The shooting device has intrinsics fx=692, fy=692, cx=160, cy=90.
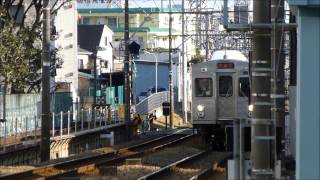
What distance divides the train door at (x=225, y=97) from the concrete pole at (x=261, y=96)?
1449 centimetres

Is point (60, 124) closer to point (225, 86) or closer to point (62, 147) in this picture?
point (62, 147)

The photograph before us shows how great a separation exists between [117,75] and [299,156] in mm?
52178

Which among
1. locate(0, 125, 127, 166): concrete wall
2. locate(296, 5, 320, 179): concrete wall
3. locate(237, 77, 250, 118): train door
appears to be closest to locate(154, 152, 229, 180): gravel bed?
locate(237, 77, 250, 118): train door

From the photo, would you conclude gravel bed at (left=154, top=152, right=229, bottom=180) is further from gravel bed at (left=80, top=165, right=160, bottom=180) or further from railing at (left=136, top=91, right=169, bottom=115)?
A: railing at (left=136, top=91, right=169, bottom=115)

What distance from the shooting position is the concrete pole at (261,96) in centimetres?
959

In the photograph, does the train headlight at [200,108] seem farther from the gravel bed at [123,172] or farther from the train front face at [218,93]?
the gravel bed at [123,172]

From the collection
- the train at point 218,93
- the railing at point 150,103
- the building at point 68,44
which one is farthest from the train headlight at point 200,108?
the building at point 68,44

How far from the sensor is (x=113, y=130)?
104 feet

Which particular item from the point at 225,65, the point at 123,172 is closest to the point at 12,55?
the point at 225,65

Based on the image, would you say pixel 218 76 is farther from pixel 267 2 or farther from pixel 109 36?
pixel 109 36

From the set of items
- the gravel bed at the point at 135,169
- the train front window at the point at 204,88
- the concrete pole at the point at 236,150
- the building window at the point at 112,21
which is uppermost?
the building window at the point at 112,21

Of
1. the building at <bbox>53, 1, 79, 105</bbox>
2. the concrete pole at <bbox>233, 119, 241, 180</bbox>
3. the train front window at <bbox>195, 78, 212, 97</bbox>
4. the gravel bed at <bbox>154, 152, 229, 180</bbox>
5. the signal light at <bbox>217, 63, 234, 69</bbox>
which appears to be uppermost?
the building at <bbox>53, 1, 79, 105</bbox>

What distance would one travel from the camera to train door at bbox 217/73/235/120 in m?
24.2

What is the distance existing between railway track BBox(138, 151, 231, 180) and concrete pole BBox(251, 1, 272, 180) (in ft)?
16.3
